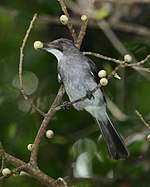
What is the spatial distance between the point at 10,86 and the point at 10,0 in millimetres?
813

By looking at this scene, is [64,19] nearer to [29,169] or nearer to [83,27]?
[83,27]

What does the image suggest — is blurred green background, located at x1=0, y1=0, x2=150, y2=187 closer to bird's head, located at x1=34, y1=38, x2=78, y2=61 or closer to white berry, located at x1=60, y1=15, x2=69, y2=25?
bird's head, located at x1=34, y1=38, x2=78, y2=61

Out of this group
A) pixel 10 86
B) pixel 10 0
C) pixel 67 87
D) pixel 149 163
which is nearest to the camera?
pixel 67 87

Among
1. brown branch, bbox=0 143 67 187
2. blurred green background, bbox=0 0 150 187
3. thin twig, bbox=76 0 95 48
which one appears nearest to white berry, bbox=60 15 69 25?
thin twig, bbox=76 0 95 48

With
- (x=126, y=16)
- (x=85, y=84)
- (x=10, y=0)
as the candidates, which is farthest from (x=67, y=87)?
(x=10, y=0)

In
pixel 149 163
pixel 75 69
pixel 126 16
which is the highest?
pixel 126 16

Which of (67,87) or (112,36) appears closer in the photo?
(67,87)

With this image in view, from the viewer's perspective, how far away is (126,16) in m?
5.06

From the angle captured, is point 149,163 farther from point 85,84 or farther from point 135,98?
point 85,84

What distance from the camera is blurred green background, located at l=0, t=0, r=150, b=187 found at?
184 inches

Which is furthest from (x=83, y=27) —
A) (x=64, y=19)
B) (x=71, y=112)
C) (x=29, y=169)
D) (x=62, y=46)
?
(x=71, y=112)

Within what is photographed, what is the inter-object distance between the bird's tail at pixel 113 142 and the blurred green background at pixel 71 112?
410mm

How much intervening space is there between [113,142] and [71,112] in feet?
4.45

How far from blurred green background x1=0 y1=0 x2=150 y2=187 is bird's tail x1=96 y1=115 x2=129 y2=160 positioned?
41 centimetres
